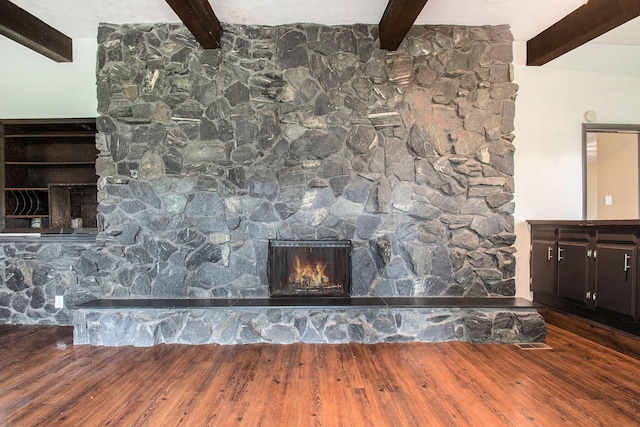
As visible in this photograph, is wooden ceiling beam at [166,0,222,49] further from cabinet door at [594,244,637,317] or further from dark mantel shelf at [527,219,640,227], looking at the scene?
cabinet door at [594,244,637,317]

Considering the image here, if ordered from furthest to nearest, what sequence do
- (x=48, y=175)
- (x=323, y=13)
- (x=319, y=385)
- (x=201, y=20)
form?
(x=48, y=175)
(x=323, y=13)
(x=201, y=20)
(x=319, y=385)

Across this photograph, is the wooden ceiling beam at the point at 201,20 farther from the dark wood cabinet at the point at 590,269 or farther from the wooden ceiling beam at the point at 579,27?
the dark wood cabinet at the point at 590,269

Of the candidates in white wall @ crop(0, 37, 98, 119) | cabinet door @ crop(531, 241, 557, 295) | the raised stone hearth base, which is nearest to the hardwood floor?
the raised stone hearth base

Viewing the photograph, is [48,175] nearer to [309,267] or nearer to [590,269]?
[309,267]

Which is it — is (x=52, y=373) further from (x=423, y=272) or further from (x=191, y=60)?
(x=423, y=272)

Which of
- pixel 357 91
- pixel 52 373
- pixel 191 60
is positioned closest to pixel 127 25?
pixel 191 60

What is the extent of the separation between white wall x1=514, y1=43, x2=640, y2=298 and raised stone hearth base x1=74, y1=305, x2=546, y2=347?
0.80 metres

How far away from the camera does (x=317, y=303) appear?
292 cm

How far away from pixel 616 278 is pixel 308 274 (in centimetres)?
266

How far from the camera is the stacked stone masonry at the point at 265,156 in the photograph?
10.5 ft

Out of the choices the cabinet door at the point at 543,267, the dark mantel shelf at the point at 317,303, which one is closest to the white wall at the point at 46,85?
the dark mantel shelf at the point at 317,303

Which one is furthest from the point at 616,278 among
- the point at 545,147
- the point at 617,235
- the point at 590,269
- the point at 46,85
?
the point at 46,85

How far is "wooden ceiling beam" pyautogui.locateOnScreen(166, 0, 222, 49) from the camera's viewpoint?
2605mm

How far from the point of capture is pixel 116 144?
3234 mm
